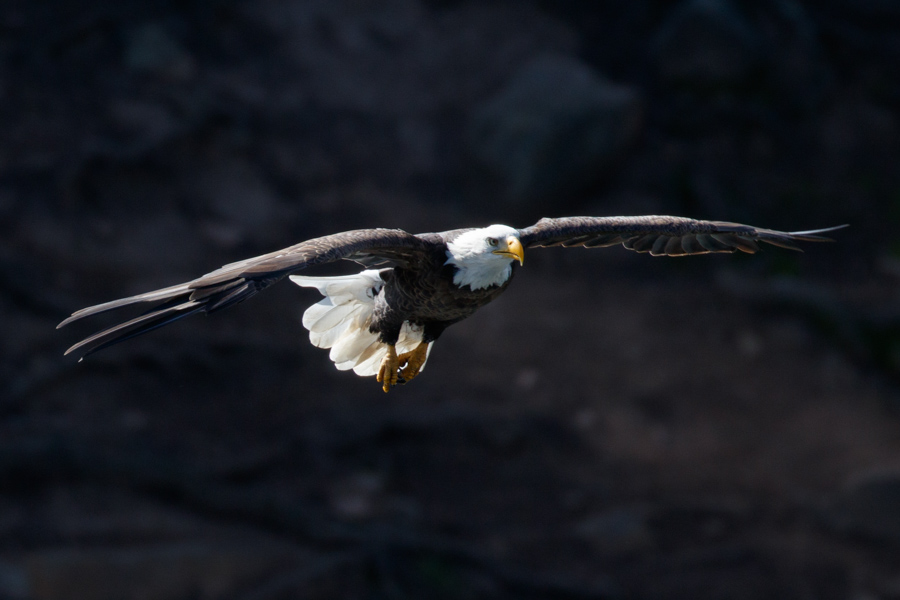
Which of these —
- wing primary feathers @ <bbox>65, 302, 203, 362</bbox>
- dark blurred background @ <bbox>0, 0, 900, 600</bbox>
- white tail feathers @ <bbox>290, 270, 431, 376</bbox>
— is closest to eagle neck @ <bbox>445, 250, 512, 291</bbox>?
white tail feathers @ <bbox>290, 270, 431, 376</bbox>

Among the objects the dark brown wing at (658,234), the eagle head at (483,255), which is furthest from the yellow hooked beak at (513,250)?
the dark brown wing at (658,234)

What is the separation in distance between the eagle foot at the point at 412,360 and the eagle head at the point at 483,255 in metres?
0.92

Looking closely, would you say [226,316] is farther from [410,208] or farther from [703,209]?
[703,209]

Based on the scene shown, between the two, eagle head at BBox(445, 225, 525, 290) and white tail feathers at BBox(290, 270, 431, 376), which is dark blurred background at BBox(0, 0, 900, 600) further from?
eagle head at BBox(445, 225, 525, 290)

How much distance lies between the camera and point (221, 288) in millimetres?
3436

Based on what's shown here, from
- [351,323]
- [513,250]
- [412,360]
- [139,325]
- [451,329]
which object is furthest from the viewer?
[451,329]

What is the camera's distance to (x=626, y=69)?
12.1 metres

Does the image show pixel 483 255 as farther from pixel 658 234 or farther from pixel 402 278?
pixel 658 234

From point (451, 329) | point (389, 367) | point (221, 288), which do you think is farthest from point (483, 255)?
point (451, 329)

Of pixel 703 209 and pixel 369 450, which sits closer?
pixel 369 450

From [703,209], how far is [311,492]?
545cm

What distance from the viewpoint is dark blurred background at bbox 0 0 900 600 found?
9.16 m

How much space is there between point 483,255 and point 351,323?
50.2 inches

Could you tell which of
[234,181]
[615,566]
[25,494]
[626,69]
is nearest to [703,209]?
[626,69]
